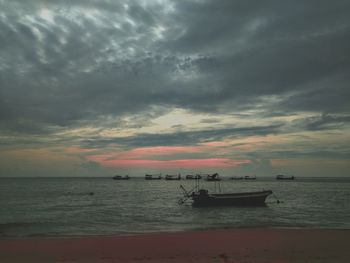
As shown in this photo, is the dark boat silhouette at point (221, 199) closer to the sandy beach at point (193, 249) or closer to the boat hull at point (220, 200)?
the boat hull at point (220, 200)

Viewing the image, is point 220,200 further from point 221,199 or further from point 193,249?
point 193,249

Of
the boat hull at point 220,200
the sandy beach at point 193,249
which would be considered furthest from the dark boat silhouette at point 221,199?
the sandy beach at point 193,249

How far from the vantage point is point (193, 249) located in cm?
1605

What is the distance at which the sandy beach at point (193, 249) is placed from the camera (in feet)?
45.7

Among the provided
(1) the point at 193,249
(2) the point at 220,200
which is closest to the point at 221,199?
(2) the point at 220,200

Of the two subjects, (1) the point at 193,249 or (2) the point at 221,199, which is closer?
(1) the point at 193,249

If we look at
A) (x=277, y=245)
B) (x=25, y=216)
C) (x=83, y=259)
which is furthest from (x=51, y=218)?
(x=277, y=245)

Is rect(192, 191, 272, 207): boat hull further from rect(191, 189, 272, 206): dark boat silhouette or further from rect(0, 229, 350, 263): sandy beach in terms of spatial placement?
rect(0, 229, 350, 263): sandy beach

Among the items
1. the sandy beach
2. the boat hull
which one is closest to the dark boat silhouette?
the boat hull

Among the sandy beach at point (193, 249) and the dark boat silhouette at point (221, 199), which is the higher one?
the dark boat silhouette at point (221, 199)

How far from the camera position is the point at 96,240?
18.7 m

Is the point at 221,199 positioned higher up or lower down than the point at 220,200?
higher up

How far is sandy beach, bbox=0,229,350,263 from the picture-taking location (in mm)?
13930

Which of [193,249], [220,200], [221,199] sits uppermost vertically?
[221,199]
